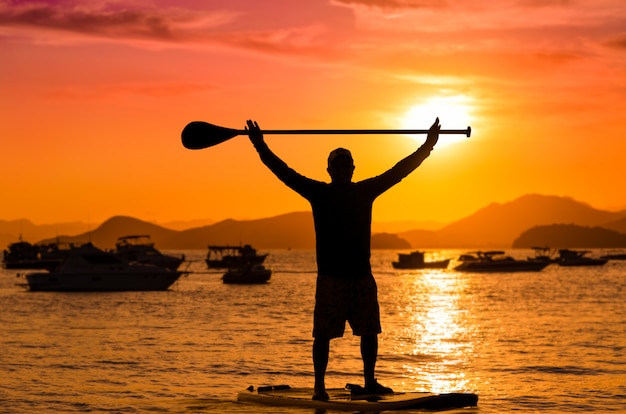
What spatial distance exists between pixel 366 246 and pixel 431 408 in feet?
6.71

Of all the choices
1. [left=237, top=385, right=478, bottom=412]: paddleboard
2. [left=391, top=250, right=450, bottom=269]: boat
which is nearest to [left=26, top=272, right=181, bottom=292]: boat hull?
[left=237, top=385, right=478, bottom=412]: paddleboard

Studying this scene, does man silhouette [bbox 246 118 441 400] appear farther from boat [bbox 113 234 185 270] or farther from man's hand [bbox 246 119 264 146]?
boat [bbox 113 234 185 270]

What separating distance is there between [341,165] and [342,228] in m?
0.76

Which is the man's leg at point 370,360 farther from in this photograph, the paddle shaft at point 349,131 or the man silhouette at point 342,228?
the paddle shaft at point 349,131

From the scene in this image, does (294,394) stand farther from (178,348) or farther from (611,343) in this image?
(611,343)

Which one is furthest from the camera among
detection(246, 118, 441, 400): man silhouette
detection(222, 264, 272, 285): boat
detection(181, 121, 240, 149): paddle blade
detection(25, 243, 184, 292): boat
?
detection(222, 264, 272, 285): boat

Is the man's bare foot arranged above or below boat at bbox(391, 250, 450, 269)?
below

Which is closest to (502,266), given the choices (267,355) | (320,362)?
(267,355)

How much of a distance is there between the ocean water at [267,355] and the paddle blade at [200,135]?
3359 mm

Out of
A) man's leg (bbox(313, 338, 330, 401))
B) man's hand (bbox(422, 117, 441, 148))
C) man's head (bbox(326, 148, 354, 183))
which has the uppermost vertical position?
man's hand (bbox(422, 117, 441, 148))

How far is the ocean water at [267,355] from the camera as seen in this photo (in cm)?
2408

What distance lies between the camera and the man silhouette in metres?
11.9

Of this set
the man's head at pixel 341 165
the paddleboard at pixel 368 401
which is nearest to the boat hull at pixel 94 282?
the paddleboard at pixel 368 401

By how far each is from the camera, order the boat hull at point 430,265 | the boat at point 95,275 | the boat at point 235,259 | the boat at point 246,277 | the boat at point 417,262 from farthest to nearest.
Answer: the boat at point 417,262 → the boat hull at point 430,265 → the boat at point 235,259 → the boat at point 246,277 → the boat at point 95,275
